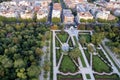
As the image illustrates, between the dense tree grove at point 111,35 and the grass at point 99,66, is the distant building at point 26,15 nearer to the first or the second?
the dense tree grove at point 111,35

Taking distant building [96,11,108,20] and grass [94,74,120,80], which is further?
distant building [96,11,108,20]

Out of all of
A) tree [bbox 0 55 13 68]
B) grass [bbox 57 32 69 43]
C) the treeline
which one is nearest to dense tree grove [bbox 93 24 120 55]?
the treeline

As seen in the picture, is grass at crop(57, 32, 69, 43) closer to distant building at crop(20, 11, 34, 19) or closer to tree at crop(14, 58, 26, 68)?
distant building at crop(20, 11, 34, 19)

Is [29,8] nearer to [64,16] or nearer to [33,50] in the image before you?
[64,16]

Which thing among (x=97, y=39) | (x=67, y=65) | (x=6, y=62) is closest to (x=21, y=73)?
(x=6, y=62)

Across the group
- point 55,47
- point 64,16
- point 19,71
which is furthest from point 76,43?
point 19,71

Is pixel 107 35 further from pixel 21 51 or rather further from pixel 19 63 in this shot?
pixel 19 63
